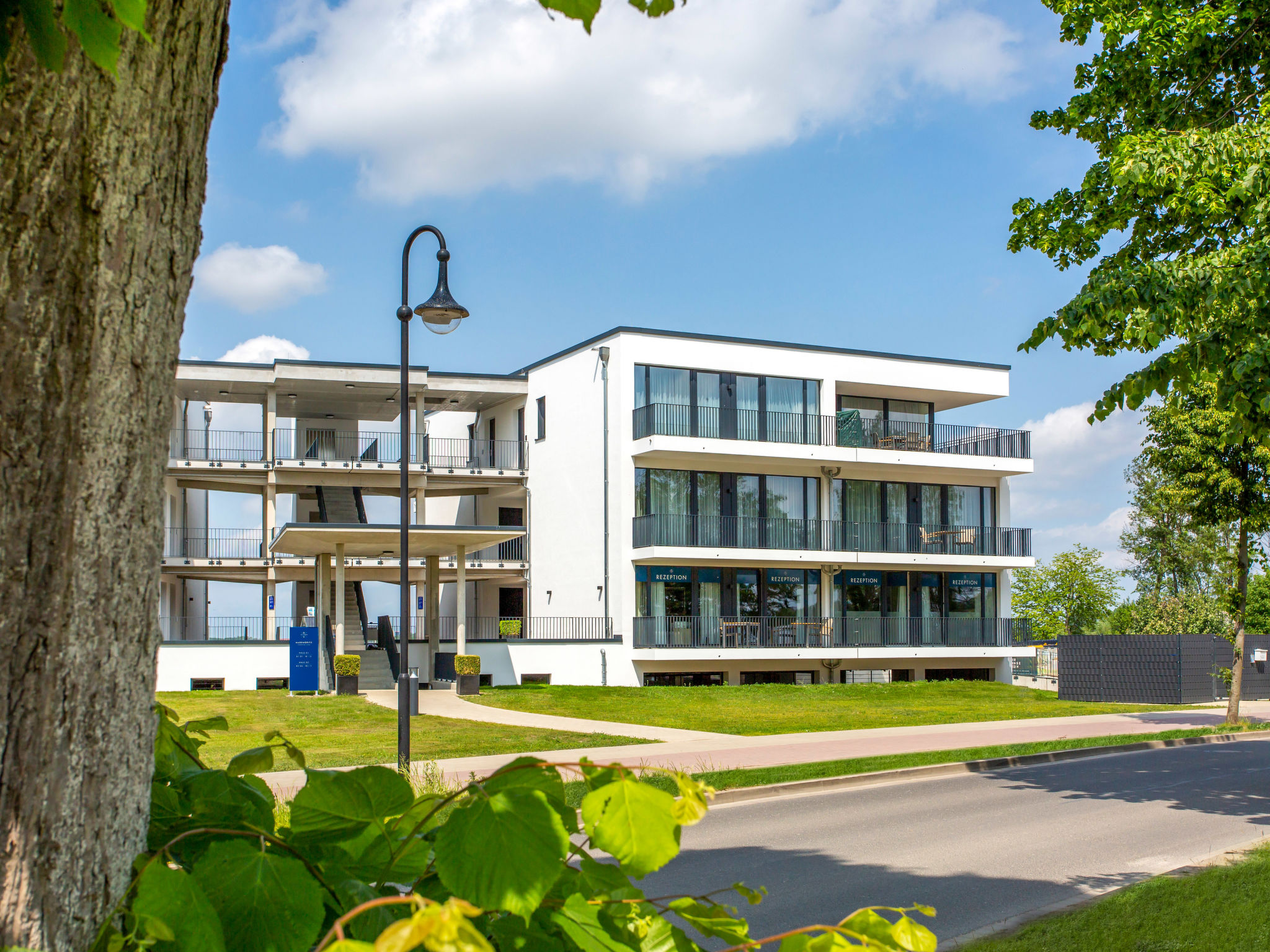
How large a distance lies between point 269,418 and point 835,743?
2626cm

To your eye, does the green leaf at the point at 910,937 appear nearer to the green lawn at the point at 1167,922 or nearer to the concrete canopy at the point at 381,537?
the green lawn at the point at 1167,922

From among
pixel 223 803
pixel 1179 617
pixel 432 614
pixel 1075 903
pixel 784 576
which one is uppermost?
pixel 223 803

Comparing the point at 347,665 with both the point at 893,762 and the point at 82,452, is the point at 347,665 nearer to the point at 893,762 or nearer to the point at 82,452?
the point at 893,762

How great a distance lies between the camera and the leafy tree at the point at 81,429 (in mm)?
1241

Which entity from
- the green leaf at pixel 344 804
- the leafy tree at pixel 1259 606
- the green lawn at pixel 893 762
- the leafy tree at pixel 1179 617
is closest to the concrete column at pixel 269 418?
the green lawn at pixel 893 762

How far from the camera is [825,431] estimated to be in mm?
39500

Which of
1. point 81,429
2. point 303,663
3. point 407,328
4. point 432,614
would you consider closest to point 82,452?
point 81,429

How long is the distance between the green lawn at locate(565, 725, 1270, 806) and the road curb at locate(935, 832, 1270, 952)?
4.62m

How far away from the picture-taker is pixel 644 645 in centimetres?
3628

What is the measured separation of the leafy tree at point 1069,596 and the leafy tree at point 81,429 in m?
70.3

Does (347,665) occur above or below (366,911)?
below

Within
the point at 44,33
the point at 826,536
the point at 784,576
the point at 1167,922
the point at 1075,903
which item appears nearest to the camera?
the point at 44,33

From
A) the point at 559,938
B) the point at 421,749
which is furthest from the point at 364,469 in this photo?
the point at 559,938

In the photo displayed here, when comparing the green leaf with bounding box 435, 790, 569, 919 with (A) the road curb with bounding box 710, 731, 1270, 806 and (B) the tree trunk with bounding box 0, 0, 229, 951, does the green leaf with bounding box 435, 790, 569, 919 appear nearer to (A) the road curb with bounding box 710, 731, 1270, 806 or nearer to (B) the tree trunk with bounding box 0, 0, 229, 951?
(B) the tree trunk with bounding box 0, 0, 229, 951
